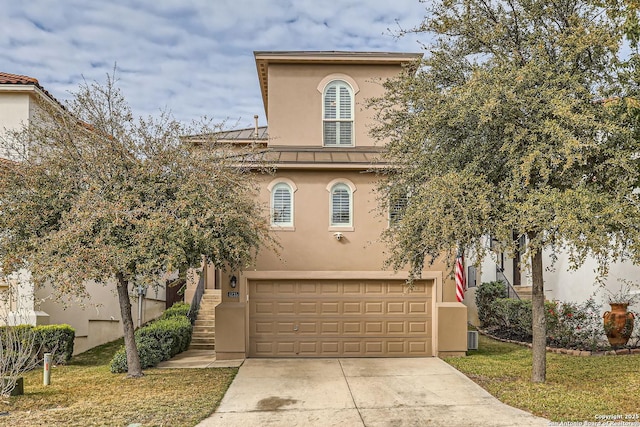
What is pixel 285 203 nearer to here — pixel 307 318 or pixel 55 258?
pixel 307 318

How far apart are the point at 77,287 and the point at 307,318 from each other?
6192mm

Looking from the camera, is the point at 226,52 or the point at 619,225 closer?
the point at 619,225

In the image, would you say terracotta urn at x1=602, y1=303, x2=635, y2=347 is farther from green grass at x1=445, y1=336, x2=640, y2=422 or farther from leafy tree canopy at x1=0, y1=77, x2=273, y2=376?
leafy tree canopy at x1=0, y1=77, x2=273, y2=376

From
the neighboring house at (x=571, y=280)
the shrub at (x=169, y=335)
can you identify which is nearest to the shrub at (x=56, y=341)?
the shrub at (x=169, y=335)

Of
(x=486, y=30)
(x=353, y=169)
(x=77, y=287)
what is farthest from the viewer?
(x=353, y=169)

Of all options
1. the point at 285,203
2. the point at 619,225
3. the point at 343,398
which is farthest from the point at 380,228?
the point at 619,225

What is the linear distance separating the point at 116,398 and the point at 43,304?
590 cm

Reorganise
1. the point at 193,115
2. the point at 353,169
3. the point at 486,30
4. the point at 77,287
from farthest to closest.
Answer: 1. the point at 353,169
2. the point at 193,115
3. the point at 486,30
4. the point at 77,287

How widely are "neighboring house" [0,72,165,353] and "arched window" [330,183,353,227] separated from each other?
5.53 m

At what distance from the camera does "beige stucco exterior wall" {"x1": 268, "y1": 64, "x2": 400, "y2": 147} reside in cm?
1428

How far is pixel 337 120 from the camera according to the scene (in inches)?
563

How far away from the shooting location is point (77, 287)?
28.5ft

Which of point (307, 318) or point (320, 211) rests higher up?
point (320, 211)

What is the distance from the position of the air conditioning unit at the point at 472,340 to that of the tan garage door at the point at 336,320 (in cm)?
116
